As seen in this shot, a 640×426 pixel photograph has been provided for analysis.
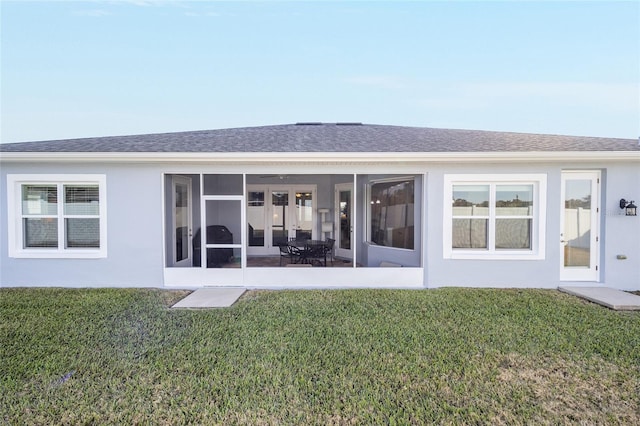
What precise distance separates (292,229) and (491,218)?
21.1 feet

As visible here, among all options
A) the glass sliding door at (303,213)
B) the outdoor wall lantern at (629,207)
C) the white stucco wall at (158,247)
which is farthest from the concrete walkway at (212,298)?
the outdoor wall lantern at (629,207)

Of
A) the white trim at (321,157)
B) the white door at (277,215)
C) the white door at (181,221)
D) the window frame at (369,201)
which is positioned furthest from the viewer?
the white door at (277,215)

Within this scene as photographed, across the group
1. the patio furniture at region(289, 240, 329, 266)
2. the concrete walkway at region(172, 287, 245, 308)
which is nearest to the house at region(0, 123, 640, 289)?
the concrete walkway at region(172, 287, 245, 308)

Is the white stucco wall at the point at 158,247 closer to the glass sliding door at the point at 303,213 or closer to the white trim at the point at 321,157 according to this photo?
the white trim at the point at 321,157

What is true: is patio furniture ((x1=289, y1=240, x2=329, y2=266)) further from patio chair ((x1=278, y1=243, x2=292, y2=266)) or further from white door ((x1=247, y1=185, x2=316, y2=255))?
white door ((x1=247, y1=185, x2=316, y2=255))

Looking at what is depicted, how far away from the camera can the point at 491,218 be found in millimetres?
7395

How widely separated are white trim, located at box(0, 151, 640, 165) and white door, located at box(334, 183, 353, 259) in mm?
3565

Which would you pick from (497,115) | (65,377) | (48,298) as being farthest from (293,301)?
(497,115)

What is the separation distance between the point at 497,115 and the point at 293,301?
55.5 ft

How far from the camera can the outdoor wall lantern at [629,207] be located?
7062 millimetres

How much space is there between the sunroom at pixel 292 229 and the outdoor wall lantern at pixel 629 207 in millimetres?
4330

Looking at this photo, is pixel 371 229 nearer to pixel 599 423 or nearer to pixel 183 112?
pixel 599 423

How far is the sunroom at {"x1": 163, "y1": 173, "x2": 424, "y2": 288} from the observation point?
7.55 meters

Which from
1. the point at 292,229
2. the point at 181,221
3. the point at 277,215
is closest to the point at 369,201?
the point at 292,229
